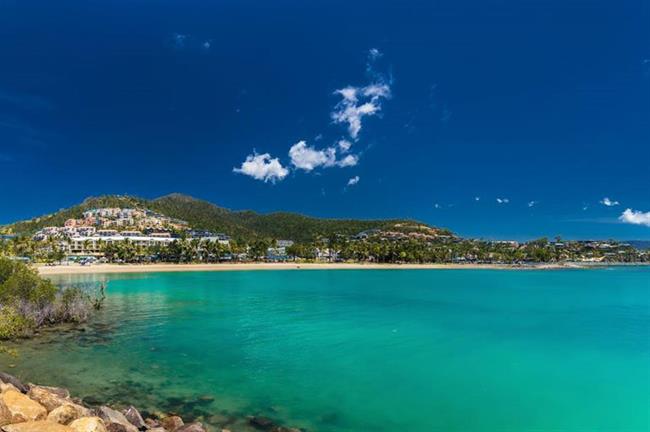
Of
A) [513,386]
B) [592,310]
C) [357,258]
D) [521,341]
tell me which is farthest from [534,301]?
[357,258]

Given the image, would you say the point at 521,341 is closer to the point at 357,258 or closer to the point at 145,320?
the point at 145,320

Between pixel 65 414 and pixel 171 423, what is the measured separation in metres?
3.04

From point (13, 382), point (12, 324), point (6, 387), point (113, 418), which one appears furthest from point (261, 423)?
point (12, 324)

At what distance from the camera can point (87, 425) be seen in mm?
9695

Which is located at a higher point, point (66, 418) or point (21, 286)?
point (21, 286)

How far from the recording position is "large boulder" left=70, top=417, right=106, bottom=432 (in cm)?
954

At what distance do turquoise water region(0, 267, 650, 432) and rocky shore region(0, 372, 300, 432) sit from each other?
1.49 m

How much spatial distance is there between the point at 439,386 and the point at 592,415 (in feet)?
18.7

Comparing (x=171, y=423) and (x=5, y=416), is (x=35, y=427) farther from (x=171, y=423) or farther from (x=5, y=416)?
(x=171, y=423)

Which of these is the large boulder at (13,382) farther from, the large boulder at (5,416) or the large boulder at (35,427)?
the large boulder at (35,427)

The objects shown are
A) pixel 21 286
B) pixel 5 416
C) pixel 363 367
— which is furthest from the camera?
pixel 21 286

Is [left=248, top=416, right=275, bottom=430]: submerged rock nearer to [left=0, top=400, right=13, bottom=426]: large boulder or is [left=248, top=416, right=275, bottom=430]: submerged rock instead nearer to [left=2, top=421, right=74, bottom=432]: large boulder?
[left=2, top=421, right=74, bottom=432]: large boulder

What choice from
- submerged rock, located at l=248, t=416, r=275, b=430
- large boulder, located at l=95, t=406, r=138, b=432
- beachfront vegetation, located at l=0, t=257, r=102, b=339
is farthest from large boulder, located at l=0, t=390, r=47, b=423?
beachfront vegetation, located at l=0, t=257, r=102, b=339

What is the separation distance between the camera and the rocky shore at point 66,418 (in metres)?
9.42
